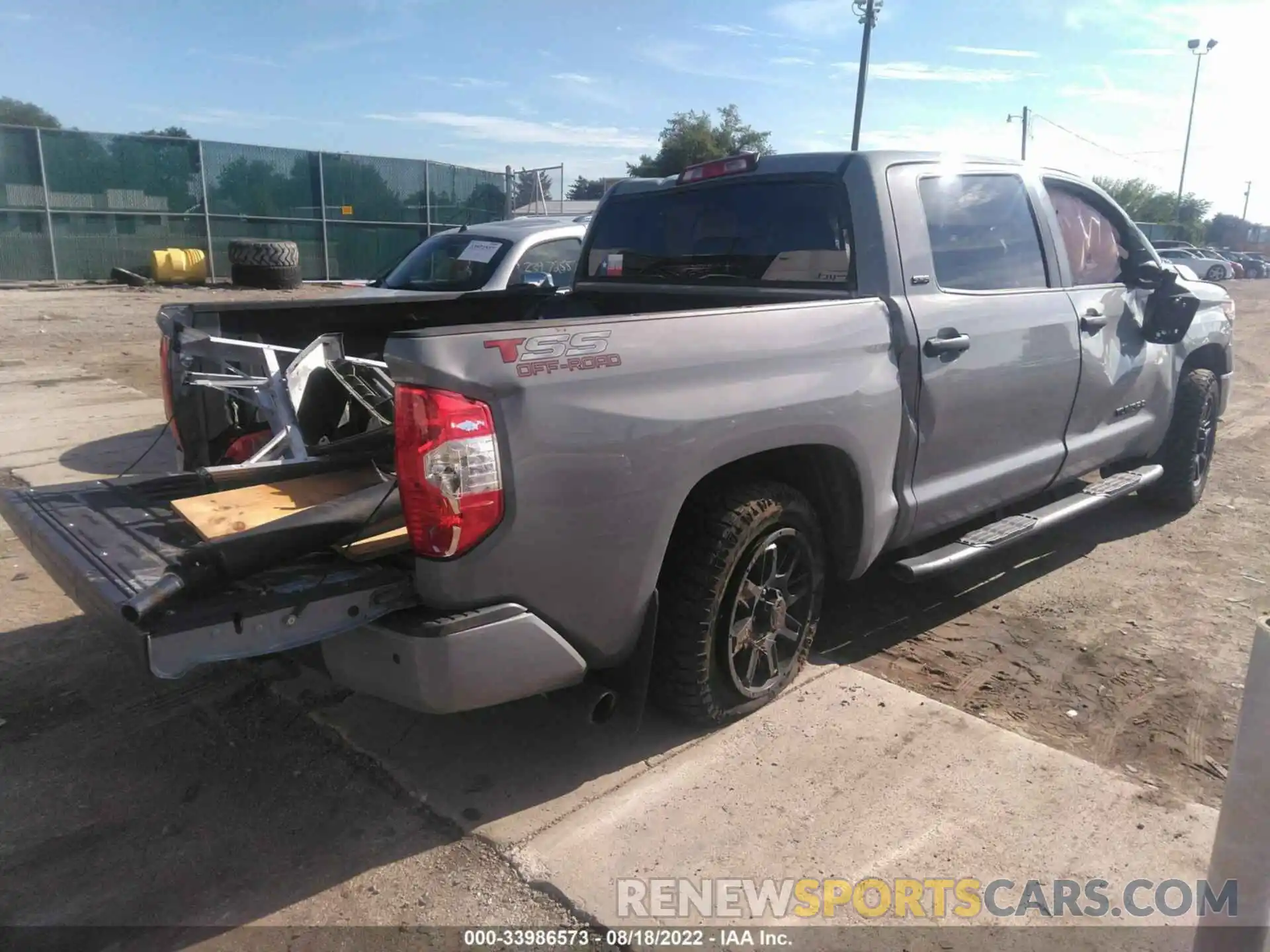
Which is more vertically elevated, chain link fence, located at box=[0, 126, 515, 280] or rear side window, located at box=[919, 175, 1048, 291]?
chain link fence, located at box=[0, 126, 515, 280]

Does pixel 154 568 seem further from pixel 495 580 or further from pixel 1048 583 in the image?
pixel 1048 583

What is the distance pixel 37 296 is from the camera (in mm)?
18516

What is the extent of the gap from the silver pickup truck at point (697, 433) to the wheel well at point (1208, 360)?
36 centimetres

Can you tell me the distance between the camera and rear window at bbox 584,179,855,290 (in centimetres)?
387

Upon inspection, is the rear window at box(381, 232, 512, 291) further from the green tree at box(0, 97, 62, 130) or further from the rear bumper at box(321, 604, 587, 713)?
the green tree at box(0, 97, 62, 130)

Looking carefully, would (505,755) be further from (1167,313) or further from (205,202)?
(205,202)

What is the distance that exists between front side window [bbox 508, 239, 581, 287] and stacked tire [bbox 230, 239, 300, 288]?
14114 mm

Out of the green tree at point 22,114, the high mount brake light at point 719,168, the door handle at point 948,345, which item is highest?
the green tree at point 22,114

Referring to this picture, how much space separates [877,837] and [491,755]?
130 cm

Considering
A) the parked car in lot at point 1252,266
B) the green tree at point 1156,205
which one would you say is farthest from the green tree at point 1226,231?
the parked car in lot at point 1252,266

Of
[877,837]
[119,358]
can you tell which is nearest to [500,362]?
[877,837]

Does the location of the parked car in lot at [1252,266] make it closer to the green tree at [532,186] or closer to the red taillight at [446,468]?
the green tree at [532,186]

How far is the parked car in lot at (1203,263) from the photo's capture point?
38375 mm

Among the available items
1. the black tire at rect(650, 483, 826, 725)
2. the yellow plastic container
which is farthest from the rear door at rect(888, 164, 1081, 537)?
the yellow plastic container
